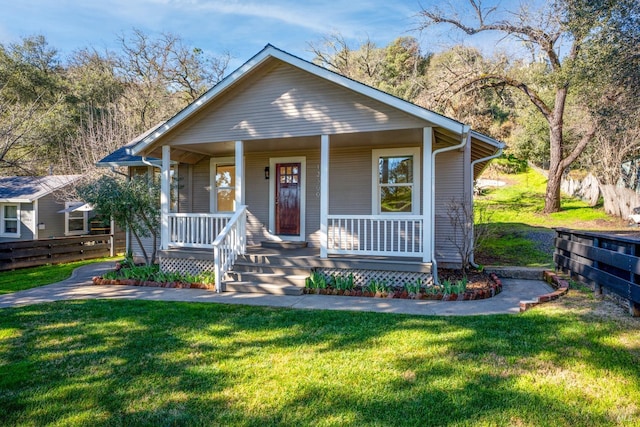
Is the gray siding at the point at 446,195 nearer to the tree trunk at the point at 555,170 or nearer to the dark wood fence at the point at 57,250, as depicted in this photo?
the tree trunk at the point at 555,170

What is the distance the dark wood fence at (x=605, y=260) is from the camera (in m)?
4.43

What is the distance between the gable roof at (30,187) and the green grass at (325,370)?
13699 mm

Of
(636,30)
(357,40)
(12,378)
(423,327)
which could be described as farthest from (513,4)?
(12,378)

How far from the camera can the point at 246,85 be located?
8.12m

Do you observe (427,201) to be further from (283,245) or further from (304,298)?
(283,245)

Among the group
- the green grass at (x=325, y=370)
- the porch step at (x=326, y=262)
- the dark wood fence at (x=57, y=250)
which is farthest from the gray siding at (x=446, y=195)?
the dark wood fence at (x=57, y=250)

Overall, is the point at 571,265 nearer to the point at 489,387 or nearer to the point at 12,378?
the point at 489,387

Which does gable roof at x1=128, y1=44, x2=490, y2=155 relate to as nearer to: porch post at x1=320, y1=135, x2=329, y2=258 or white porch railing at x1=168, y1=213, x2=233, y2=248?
porch post at x1=320, y1=135, x2=329, y2=258

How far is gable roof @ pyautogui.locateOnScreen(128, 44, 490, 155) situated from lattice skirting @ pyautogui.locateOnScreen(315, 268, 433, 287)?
2688 millimetres

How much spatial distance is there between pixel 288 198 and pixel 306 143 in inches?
62.9

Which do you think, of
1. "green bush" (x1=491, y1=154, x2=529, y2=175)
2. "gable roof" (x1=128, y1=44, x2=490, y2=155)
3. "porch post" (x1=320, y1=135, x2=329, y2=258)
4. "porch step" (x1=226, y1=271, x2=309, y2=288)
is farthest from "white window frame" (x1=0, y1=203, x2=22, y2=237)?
"green bush" (x1=491, y1=154, x2=529, y2=175)

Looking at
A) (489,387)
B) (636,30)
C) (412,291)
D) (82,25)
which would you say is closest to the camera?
(489,387)

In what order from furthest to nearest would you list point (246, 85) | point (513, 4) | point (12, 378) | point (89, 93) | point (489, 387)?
1. point (89, 93)
2. point (513, 4)
3. point (246, 85)
4. point (12, 378)
5. point (489, 387)

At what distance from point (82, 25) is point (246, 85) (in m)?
18.1
